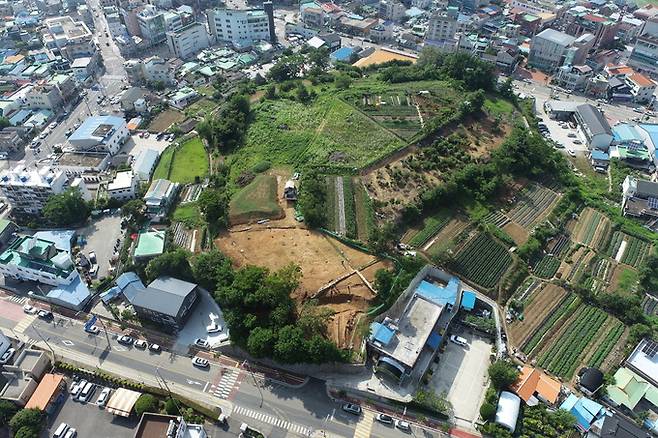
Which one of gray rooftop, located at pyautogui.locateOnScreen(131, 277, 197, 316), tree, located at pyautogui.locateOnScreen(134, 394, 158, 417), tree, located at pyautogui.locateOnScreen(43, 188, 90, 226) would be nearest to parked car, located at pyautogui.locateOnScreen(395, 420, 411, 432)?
tree, located at pyautogui.locateOnScreen(134, 394, 158, 417)

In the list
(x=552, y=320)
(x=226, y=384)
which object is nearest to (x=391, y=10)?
(x=552, y=320)

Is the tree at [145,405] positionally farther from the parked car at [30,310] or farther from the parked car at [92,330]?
the parked car at [30,310]

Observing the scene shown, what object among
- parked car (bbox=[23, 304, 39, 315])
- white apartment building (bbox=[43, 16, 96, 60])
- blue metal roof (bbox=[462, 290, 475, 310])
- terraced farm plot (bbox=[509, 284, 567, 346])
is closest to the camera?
terraced farm plot (bbox=[509, 284, 567, 346])

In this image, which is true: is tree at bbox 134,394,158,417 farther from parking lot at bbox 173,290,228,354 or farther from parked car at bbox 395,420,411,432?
parked car at bbox 395,420,411,432

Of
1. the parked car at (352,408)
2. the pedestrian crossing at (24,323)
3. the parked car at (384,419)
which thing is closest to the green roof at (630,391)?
the parked car at (384,419)

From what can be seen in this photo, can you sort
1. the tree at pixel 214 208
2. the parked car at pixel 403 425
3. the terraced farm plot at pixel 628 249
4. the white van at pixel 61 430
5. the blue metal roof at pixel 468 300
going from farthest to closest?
the terraced farm plot at pixel 628 249 → the tree at pixel 214 208 → the blue metal roof at pixel 468 300 → the parked car at pixel 403 425 → the white van at pixel 61 430

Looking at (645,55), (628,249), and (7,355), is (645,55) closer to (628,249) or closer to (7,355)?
(628,249)
